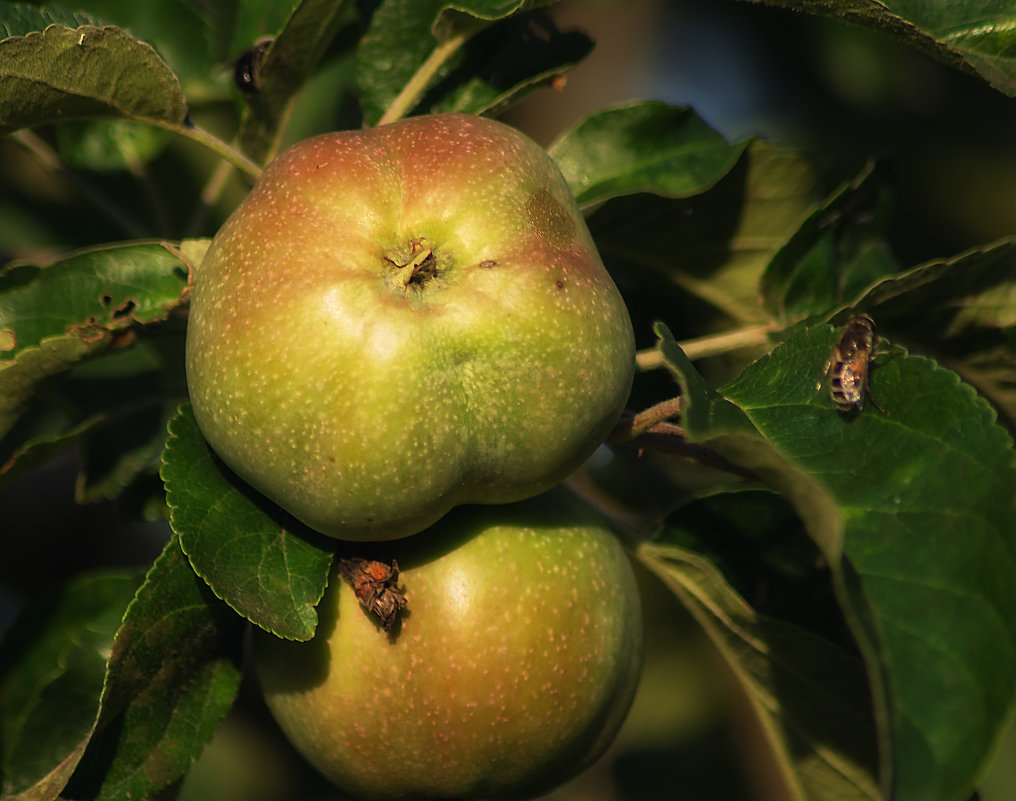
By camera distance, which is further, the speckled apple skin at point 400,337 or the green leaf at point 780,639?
the green leaf at point 780,639

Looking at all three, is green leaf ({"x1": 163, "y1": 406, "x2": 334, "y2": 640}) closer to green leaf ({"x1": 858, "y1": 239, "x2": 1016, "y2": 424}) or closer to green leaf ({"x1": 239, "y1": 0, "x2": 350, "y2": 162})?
green leaf ({"x1": 239, "y1": 0, "x2": 350, "y2": 162})

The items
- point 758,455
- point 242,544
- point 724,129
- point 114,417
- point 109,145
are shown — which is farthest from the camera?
point 724,129

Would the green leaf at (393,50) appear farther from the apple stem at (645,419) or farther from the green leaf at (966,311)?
the green leaf at (966,311)

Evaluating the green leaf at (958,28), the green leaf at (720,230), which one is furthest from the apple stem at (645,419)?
the green leaf at (958,28)

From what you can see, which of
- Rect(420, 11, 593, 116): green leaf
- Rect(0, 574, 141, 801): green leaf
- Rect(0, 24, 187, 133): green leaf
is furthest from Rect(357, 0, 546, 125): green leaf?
Rect(0, 574, 141, 801): green leaf

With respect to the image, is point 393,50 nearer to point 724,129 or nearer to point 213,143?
point 213,143

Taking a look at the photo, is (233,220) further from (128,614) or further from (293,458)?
(128,614)

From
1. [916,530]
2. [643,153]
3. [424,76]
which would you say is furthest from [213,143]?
[916,530]

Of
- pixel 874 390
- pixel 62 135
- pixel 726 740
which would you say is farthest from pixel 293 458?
pixel 726 740
